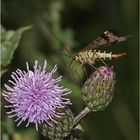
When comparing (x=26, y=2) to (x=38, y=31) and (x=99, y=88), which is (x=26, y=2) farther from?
(x=99, y=88)

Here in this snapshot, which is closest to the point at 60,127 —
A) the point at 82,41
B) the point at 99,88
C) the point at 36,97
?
the point at 36,97

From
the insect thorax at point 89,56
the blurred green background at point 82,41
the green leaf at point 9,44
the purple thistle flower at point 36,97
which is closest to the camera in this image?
the purple thistle flower at point 36,97

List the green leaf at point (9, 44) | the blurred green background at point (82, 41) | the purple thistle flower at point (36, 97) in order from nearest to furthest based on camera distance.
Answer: the purple thistle flower at point (36, 97)
the green leaf at point (9, 44)
the blurred green background at point (82, 41)

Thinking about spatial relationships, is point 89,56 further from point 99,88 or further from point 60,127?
point 60,127

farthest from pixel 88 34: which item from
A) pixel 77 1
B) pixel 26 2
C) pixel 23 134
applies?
pixel 23 134

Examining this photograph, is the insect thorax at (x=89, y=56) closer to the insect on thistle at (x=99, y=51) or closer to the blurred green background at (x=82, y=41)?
the insect on thistle at (x=99, y=51)

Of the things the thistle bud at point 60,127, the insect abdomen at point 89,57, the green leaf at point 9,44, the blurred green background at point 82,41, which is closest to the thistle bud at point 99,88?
the insect abdomen at point 89,57

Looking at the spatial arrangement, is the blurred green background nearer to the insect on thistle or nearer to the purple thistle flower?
the purple thistle flower

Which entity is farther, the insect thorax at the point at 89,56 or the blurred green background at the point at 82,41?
the blurred green background at the point at 82,41
